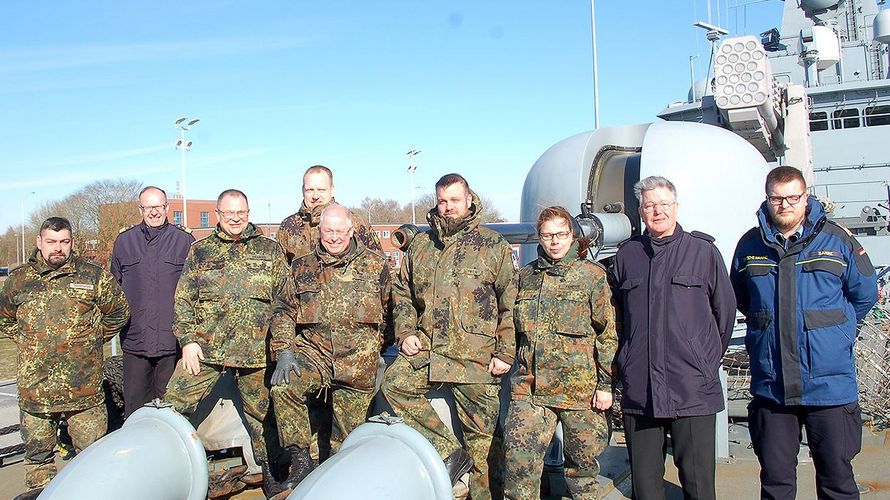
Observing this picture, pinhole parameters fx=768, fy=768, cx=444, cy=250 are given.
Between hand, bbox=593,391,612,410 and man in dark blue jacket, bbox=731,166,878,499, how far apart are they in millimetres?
611

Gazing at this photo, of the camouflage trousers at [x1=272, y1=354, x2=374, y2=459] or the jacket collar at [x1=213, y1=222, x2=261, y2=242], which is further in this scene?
the jacket collar at [x1=213, y1=222, x2=261, y2=242]

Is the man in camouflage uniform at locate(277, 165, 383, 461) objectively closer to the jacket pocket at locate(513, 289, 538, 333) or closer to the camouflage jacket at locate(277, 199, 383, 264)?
the camouflage jacket at locate(277, 199, 383, 264)

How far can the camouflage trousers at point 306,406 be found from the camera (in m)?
3.92

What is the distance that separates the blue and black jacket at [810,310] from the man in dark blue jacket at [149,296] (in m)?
3.39

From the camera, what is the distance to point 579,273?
11.7ft

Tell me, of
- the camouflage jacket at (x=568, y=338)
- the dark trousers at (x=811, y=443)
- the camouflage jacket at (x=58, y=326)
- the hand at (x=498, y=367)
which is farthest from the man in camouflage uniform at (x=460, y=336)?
the camouflage jacket at (x=58, y=326)

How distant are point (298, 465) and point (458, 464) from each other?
93 cm

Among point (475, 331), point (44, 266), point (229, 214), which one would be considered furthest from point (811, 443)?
point (44, 266)

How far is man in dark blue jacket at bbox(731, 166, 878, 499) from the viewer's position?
3109 millimetres

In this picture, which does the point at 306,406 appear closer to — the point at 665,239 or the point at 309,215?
the point at 309,215

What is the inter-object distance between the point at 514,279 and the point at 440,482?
1.22 meters

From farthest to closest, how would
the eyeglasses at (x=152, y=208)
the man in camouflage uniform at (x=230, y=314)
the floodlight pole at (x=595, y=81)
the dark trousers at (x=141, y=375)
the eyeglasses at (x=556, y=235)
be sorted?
the floodlight pole at (x=595, y=81) → the eyeglasses at (x=152, y=208) → the dark trousers at (x=141, y=375) → the man in camouflage uniform at (x=230, y=314) → the eyeglasses at (x=556, y=235)

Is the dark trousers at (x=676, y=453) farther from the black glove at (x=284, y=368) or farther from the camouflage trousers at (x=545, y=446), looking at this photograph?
the black glove at (x=284, y=368)

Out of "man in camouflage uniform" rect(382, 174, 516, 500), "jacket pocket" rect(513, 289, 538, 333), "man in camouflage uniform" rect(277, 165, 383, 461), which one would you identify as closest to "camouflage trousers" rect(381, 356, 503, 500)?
"man in camouflage uniform" rect(382, 174, 516, 500)
